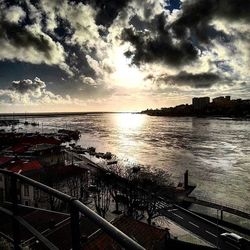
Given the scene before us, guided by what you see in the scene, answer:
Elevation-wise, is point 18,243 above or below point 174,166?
above

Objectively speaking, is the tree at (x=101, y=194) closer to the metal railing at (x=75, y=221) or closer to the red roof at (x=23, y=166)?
the red roof at (x=23, y=166)

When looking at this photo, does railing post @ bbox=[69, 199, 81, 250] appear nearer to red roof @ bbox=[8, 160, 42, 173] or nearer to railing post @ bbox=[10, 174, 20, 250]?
railing post @ bbox=[10, 174, 20, 250]

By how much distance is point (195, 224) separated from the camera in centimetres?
3048

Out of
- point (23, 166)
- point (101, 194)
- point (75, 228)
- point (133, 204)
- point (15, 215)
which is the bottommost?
point (101, 194)

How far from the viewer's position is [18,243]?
3.07m

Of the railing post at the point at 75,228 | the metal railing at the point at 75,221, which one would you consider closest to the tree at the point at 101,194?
the metal railing at the point at 75,221

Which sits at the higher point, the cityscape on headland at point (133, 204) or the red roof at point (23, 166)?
the red roof at point (23, 166)

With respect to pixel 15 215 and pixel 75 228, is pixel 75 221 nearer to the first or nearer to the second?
Result: pixel 75 228

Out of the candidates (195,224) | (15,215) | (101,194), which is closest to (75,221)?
(15,215)

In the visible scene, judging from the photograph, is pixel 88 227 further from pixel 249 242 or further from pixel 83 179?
pixel 83 179

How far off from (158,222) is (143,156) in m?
43.1

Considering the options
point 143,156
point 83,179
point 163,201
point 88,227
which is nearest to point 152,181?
point 163,201

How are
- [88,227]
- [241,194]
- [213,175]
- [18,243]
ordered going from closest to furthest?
[18,243] → [88,227] → [241,194] → [213,175]

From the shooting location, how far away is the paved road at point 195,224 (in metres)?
27.1
